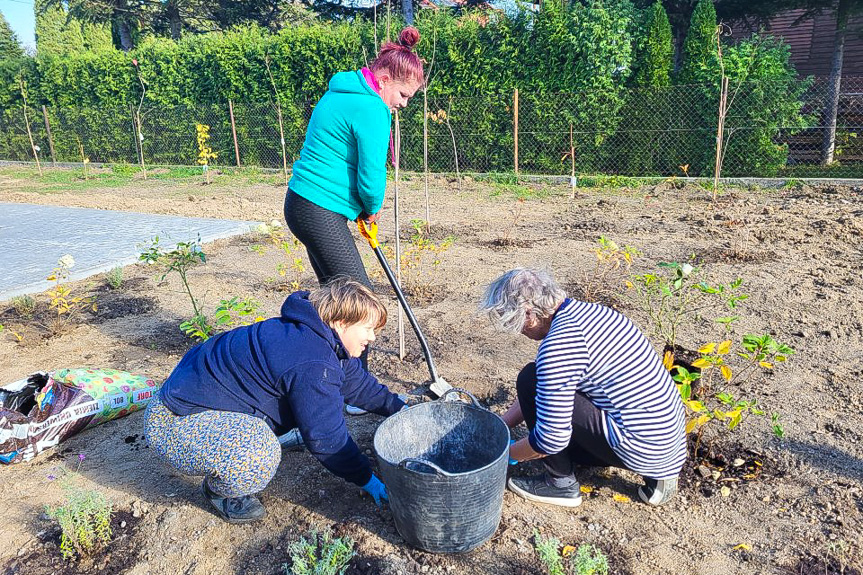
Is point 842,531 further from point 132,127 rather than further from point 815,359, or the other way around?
point 132,127

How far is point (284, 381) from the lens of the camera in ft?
6.46

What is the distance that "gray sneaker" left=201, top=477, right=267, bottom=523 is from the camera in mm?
2123

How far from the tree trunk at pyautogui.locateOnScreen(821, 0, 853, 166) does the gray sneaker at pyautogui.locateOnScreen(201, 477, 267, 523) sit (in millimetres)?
10347

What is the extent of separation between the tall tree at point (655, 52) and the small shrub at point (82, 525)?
10107mm

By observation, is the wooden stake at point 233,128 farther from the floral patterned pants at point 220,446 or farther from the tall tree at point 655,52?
the floral patterned pants at point 220,446

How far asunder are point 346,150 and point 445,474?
4.95 ft

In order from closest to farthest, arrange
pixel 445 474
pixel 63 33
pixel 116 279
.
Answer: 1. pixel 445 474
2. pixel 116 279
3. pixel 63 33

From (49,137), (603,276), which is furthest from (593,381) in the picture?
(49,137)

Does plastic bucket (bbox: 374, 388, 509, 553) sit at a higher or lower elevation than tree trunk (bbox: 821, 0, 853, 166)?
lower

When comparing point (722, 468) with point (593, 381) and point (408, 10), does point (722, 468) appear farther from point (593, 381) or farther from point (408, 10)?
point (408, 10)

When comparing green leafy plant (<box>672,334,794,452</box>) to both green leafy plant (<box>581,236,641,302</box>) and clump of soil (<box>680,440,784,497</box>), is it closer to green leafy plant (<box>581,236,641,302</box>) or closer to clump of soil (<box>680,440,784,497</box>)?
clump of soil (<box>680,440,784,497</box>)

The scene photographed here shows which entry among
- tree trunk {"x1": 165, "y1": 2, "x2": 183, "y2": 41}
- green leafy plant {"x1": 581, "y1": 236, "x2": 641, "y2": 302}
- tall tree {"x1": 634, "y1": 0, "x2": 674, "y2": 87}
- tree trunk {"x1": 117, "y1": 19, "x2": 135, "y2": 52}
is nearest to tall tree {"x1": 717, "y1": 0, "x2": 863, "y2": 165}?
tall tree {"x1": 634, "y1": 0, "x2": 674, "y2": 87}

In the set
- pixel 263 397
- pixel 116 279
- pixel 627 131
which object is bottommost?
pixel 116 279

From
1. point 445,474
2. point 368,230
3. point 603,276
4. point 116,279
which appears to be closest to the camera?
point 445,474
